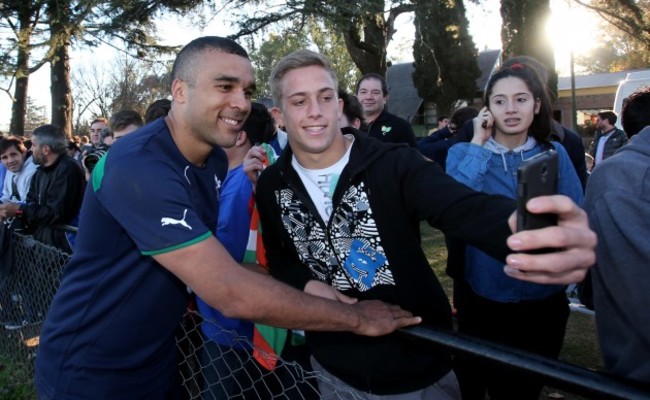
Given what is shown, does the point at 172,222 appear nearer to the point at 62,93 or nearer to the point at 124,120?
the point at 124,120

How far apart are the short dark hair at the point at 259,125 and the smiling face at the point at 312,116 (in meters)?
1.05

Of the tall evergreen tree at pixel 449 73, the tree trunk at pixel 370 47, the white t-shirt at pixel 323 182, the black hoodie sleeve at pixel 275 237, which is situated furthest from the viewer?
the tall evergreen tree at pixel 449 73

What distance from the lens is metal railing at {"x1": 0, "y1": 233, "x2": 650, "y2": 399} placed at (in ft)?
3.97

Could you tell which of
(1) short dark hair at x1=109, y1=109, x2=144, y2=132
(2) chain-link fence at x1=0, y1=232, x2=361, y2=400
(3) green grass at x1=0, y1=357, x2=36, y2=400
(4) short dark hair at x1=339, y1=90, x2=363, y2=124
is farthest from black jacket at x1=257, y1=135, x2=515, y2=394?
(1) short dark hair at x1=109, y1=109, x2=144, y2=132

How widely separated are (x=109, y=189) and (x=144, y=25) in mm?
10513

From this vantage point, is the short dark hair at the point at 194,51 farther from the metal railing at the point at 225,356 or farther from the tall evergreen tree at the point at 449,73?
the tall evergreen tree at the point at 449,73

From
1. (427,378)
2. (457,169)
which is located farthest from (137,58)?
(427,378)

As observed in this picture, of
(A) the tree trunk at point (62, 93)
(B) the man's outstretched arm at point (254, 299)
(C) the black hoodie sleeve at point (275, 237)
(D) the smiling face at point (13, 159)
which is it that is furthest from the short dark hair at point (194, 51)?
(A) the tree trunk at point (62, 93)

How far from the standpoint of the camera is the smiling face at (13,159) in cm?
598

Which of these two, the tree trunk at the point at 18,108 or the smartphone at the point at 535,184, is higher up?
the tree trunk at the point at 18,108

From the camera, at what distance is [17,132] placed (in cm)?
1523

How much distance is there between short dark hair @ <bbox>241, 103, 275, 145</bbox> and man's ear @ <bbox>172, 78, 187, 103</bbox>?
43.3 inches

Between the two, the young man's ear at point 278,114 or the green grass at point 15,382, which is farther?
the green grass at point 15,382

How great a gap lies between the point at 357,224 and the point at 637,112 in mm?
1484
